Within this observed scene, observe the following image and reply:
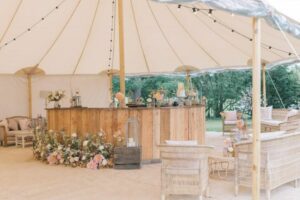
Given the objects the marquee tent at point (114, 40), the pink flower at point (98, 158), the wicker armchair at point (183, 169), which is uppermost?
the marquee tent at point (114, 40)

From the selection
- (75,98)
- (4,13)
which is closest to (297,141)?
(75,98)

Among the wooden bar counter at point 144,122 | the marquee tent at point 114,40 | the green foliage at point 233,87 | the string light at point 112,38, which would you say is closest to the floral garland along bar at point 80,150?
the wooden bar counter at point 144,122

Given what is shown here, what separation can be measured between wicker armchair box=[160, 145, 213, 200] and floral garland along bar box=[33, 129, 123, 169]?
2.41m

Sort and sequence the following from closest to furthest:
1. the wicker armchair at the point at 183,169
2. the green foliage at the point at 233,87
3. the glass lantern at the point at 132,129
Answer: the wicker armchair at the point at 183,169 → the glass lantern at the point at 132,129 → the green foliage at the point at 233,87

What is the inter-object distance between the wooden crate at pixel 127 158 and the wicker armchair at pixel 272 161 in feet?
7.46

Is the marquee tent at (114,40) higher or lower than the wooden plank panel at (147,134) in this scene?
higher

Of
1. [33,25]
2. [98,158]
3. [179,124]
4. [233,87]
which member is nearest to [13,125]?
[33,25]

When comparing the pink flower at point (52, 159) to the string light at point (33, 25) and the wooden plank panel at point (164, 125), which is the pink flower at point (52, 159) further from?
the string light at point (33, 25)

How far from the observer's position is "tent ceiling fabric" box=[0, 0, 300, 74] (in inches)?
276

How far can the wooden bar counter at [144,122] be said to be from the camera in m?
6.62

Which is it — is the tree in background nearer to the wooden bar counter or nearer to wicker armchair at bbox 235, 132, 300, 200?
the wooden bar counter

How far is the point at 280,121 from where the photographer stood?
9.01 meters

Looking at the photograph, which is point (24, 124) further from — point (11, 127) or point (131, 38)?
point (131, 38)

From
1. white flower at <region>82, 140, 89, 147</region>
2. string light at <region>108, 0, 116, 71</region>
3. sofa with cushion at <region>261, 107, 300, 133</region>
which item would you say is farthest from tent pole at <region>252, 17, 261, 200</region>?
string light at <region>108, 0, 116, 71</region>
